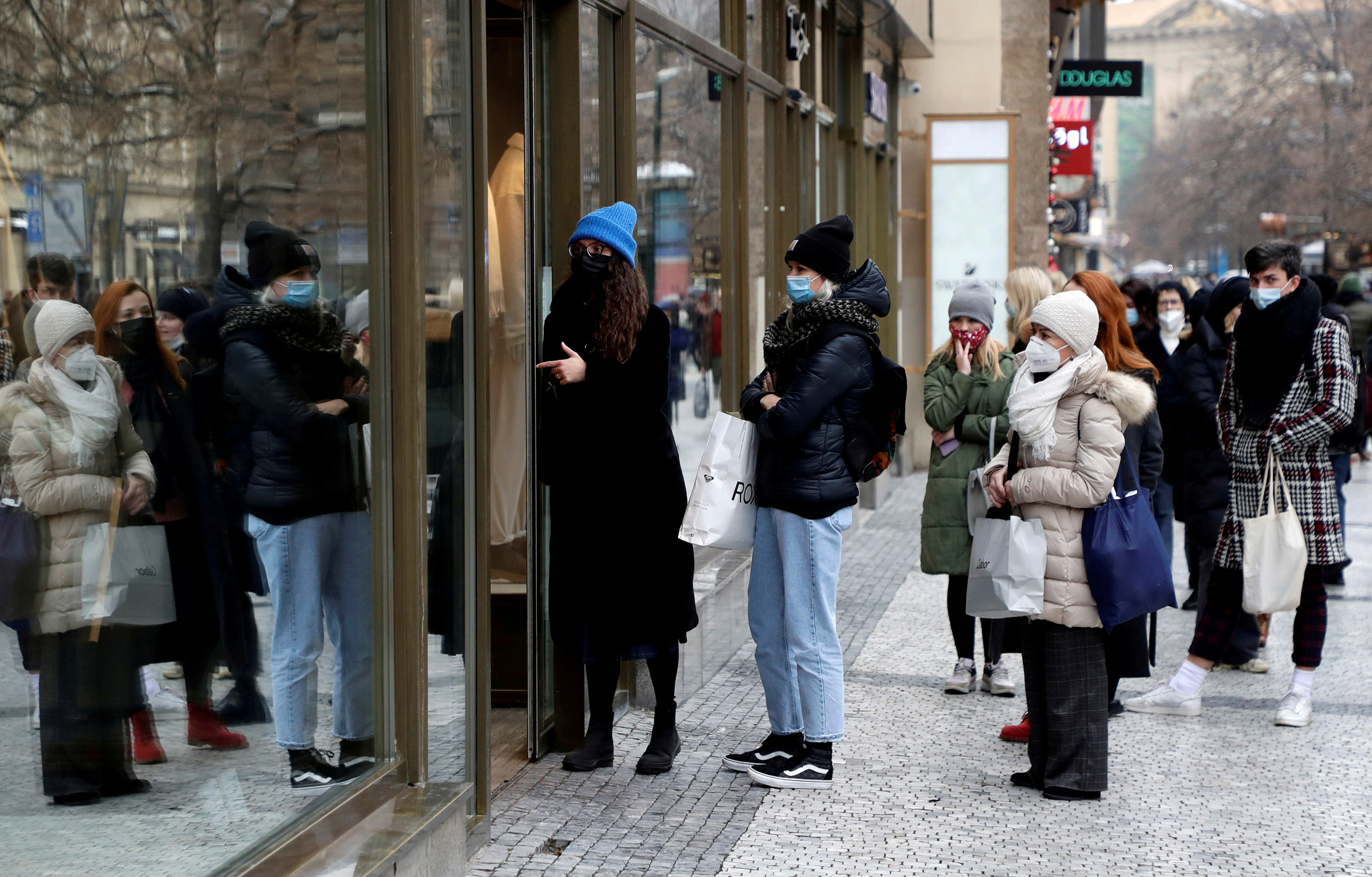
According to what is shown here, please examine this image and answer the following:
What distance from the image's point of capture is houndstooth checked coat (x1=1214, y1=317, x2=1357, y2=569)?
596 cm

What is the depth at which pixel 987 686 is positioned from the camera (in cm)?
669

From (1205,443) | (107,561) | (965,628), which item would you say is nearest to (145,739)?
(107,561)

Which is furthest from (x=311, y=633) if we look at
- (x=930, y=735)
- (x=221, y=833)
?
(x=930, y=735)

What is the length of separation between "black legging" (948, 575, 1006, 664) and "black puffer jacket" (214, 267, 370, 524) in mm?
3327

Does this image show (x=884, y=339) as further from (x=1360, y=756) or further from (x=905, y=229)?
(x=1360, y=756)

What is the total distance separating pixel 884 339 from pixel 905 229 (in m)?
2.26

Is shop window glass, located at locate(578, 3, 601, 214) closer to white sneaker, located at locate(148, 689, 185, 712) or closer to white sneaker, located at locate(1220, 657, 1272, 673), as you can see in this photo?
white sneaker, located at locate(148, 689, 185, 712)

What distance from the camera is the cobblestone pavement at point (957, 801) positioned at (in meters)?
4.47

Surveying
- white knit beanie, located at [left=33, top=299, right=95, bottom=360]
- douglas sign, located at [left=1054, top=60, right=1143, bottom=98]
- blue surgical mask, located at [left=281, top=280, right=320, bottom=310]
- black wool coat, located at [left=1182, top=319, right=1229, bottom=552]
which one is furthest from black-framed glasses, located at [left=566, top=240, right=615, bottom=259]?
douglas sign, located at [left=1054, top=60, right=1143, bottom=98]

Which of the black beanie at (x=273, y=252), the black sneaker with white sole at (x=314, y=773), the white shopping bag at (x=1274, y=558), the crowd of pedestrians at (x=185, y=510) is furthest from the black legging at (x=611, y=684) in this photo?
the white shopping bag at (x=1274, y=558)

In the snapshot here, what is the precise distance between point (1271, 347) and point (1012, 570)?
6.17ft

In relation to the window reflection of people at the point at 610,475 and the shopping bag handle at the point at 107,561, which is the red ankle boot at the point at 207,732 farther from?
the window reflection of people at the point at 610,475

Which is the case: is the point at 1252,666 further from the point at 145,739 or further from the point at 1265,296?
the point at 145,739

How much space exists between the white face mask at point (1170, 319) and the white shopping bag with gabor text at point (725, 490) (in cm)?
446
